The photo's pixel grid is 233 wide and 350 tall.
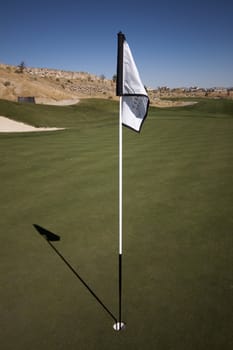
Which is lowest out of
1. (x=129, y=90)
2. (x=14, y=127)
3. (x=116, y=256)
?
(x=116, y=256)

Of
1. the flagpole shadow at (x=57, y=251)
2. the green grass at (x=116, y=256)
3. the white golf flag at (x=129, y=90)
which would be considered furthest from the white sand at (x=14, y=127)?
the white golf flag at (x=129, y=90)

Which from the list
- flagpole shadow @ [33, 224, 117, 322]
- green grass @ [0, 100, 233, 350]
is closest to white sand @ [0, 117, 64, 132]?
green grass @ [0, 100, 233, 350]

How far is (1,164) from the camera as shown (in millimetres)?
12484

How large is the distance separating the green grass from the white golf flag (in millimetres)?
2604

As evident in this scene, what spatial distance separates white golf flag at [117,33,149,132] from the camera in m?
4.05

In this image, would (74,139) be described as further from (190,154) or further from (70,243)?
(70,243)

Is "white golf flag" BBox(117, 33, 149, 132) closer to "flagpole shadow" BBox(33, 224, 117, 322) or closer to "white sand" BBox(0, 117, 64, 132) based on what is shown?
"flagpole shadow" BBox(33, 224, 117, 322)

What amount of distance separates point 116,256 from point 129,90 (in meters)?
3.12

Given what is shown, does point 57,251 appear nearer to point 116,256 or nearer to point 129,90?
point 116,256

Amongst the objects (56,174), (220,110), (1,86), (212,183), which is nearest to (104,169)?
(56,174)

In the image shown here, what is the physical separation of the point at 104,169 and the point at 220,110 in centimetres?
4695

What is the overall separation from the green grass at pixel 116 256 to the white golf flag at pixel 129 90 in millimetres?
2604

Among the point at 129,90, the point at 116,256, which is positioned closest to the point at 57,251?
the point at 116,256

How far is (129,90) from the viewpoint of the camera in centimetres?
427
